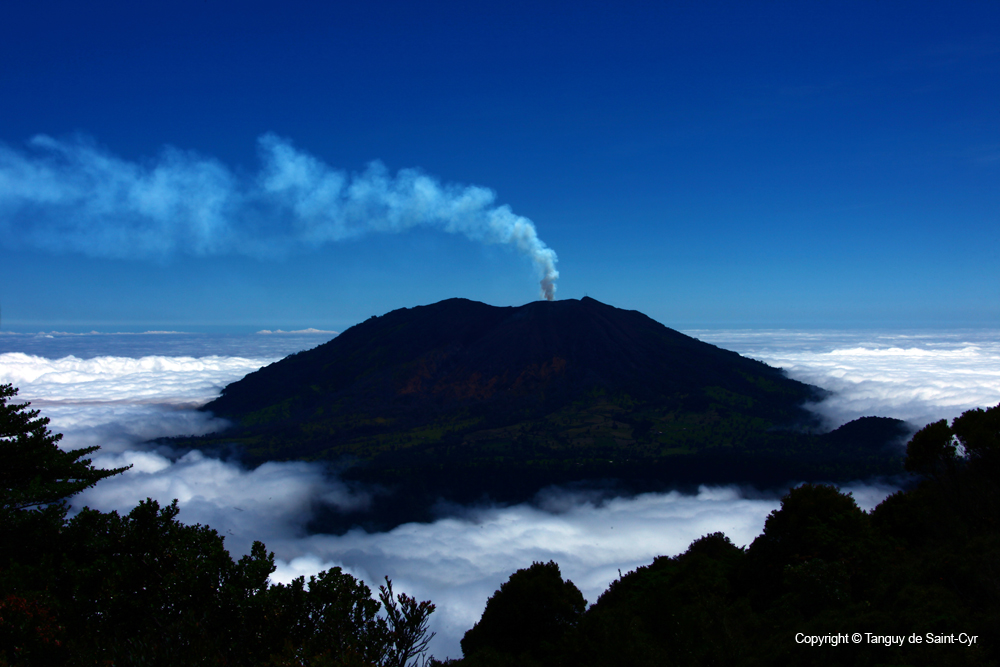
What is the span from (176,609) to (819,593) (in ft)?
85.0

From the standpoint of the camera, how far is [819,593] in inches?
938

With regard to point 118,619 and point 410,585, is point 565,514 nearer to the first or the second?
point 410,585

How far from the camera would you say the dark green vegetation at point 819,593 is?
17609 mm

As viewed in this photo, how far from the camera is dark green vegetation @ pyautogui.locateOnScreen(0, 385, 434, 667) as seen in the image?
13898 mm

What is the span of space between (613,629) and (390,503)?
161112 mm

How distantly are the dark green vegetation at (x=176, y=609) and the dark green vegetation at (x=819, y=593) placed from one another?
9198 mm

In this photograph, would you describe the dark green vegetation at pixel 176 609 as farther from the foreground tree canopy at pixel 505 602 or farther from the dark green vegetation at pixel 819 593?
the dark green vegetation at pixel 819 593

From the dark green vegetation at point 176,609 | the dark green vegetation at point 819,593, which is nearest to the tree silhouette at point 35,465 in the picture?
the dark green vegetation at point 176,609

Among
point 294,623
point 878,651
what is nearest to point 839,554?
point 878,651

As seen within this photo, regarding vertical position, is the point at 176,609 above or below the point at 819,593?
above

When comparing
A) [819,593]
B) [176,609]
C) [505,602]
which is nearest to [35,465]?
[176,609]

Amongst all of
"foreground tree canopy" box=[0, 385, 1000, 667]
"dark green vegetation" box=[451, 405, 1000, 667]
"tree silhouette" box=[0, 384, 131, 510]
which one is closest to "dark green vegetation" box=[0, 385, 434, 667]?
"foreground tree canopy" box=[0, 385, 1000, 667]

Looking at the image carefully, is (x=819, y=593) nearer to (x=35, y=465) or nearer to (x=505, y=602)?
(x=505, y=602)

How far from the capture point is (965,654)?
14.3 m
